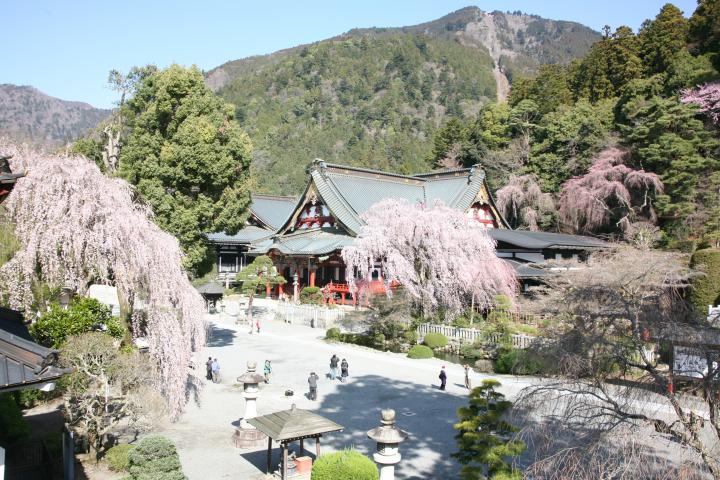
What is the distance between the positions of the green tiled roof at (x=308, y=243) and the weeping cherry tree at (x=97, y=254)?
21.0 meters

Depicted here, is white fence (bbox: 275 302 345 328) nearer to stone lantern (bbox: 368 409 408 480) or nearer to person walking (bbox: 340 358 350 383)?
person walking (bbox: 340 358 350 383)

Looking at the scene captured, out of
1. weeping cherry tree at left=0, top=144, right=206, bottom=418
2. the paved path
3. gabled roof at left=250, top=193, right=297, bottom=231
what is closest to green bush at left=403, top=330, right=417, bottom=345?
the paved path

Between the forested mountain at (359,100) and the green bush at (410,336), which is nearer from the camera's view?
the green bush at (410,336)

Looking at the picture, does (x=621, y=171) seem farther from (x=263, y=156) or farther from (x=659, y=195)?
(x=263, y=156)

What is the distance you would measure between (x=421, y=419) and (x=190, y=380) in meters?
8.62

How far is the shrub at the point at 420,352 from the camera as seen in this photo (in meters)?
24.8

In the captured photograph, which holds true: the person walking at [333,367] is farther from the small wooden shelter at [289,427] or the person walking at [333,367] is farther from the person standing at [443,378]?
the small wooden shelter at [289,427]

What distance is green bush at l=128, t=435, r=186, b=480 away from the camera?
31.9 ft

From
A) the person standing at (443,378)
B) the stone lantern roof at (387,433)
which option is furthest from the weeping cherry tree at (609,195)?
the stone lantern roof at (387,433)

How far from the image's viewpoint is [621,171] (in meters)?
37.6

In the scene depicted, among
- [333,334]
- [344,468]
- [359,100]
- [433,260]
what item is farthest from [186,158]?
[359,100]

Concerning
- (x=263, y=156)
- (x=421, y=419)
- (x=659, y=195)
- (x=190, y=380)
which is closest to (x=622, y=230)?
(x=659, y=195)

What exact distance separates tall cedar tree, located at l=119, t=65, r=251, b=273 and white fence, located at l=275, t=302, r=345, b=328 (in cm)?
1009

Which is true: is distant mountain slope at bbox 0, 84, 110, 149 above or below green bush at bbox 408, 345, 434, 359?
above
